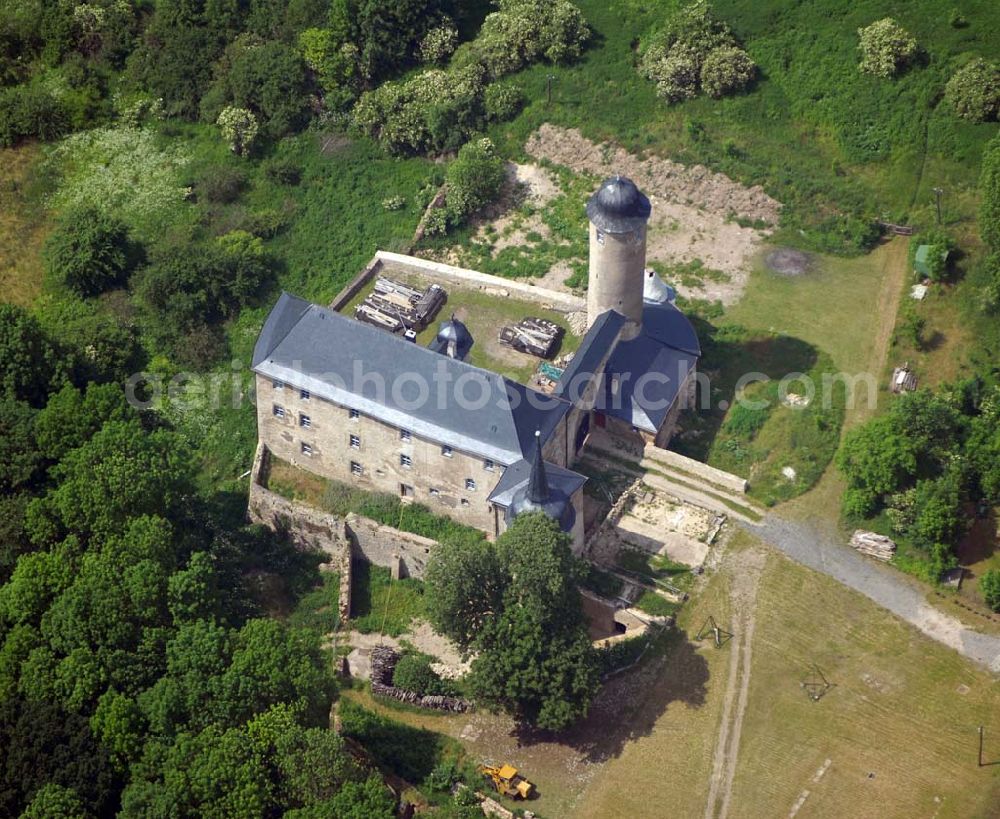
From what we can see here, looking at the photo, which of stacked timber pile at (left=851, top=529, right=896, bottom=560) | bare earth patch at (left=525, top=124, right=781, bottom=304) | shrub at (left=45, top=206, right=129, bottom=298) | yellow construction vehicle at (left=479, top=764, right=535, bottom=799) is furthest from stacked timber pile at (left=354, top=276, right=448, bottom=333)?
yellow construction vehicle at (left=479, top=764, right=535, bottom=799)

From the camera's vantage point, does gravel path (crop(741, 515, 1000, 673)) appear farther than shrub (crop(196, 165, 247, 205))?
No

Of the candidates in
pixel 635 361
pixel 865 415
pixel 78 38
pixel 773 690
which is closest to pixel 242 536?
pixel 635 361

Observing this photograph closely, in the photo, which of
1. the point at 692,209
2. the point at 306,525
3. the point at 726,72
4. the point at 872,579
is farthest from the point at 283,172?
the point at 872,579

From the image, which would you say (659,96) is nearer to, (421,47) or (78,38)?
(421,47)

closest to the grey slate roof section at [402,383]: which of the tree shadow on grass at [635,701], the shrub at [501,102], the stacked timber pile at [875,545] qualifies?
the tree shadow on grass at [635,701]

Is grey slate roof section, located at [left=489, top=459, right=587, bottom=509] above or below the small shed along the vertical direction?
below

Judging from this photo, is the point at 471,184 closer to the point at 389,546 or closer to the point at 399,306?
the point at 399,306

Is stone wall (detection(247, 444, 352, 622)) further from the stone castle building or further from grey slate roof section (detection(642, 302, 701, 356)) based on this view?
grey slate roof section (detection(642, 302, 701, 356))
